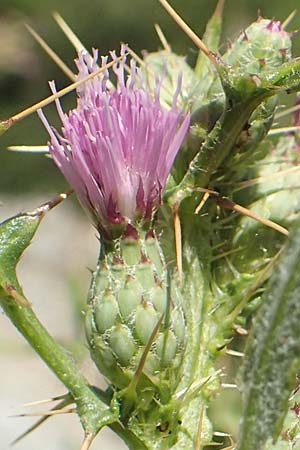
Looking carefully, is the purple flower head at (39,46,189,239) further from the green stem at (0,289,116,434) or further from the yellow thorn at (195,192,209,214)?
the green stem at (0,289,116,434)

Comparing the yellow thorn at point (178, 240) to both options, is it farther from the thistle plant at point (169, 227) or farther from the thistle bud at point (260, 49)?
the thistle bud at point (260, 49)

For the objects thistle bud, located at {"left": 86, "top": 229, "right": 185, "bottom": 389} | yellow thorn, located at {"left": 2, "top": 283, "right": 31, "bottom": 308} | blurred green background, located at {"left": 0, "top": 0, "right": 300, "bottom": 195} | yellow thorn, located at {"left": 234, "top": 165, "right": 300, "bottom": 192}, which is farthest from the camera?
blurred green background, located at {"left": 0, "top": 0, "right": 300, "bottom": 195}

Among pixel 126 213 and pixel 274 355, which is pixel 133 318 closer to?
pixel 126 213

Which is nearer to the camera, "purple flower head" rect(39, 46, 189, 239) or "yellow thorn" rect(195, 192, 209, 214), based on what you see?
"purple flower head" rect(39, 46, 189, 239)

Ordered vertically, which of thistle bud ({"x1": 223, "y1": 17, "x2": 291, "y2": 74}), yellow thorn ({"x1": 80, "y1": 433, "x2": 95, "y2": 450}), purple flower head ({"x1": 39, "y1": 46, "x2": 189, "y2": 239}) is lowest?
yellow thorn ({"x1": 80, "y1": 433, "x2": 95, "y2": 450})

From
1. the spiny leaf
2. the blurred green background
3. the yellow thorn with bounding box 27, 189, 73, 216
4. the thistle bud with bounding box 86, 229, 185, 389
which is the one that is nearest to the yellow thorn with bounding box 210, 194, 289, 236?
the thistle bud with bounding box 86, 229, 185, 389

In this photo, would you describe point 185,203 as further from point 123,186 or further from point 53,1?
point 53,1

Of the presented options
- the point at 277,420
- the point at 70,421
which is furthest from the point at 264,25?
the point at 70,421

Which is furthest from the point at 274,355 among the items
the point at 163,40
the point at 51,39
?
the point at 51,39
